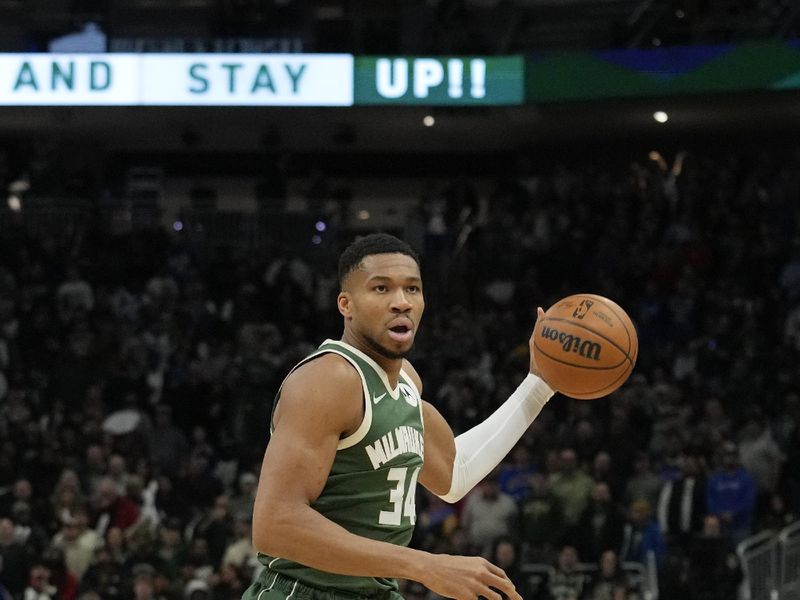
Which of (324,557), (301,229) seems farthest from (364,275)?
(301,229)

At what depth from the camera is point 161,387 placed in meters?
16.0

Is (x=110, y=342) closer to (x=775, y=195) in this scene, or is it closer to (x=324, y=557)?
(x=775, y=195)

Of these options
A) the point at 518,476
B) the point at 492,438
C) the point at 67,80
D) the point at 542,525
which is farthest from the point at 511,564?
the point at 67,80

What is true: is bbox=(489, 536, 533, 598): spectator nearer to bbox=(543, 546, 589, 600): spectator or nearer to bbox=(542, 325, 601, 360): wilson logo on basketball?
bbox=(543, 546, 589, 600): spectator

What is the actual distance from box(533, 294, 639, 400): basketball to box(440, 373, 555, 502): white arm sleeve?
0.09m

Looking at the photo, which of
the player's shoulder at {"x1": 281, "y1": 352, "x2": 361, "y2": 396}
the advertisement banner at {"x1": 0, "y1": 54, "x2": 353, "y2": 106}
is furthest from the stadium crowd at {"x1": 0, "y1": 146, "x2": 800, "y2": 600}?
the player's shoulder at {"x1": 281, "y1": 352, "x2": 361, "y2": 396}

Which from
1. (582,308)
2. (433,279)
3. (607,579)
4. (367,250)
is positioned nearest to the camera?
(367,250)

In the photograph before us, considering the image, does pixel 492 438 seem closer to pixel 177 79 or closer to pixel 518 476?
pixel 518 476

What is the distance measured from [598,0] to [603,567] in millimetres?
8613

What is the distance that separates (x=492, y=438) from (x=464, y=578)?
4.25ft

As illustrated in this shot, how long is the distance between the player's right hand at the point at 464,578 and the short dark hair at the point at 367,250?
97cm

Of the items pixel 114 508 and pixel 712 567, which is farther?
pixel 114 508

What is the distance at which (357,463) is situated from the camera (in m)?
4.23

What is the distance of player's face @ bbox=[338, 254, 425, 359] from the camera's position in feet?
14.0
